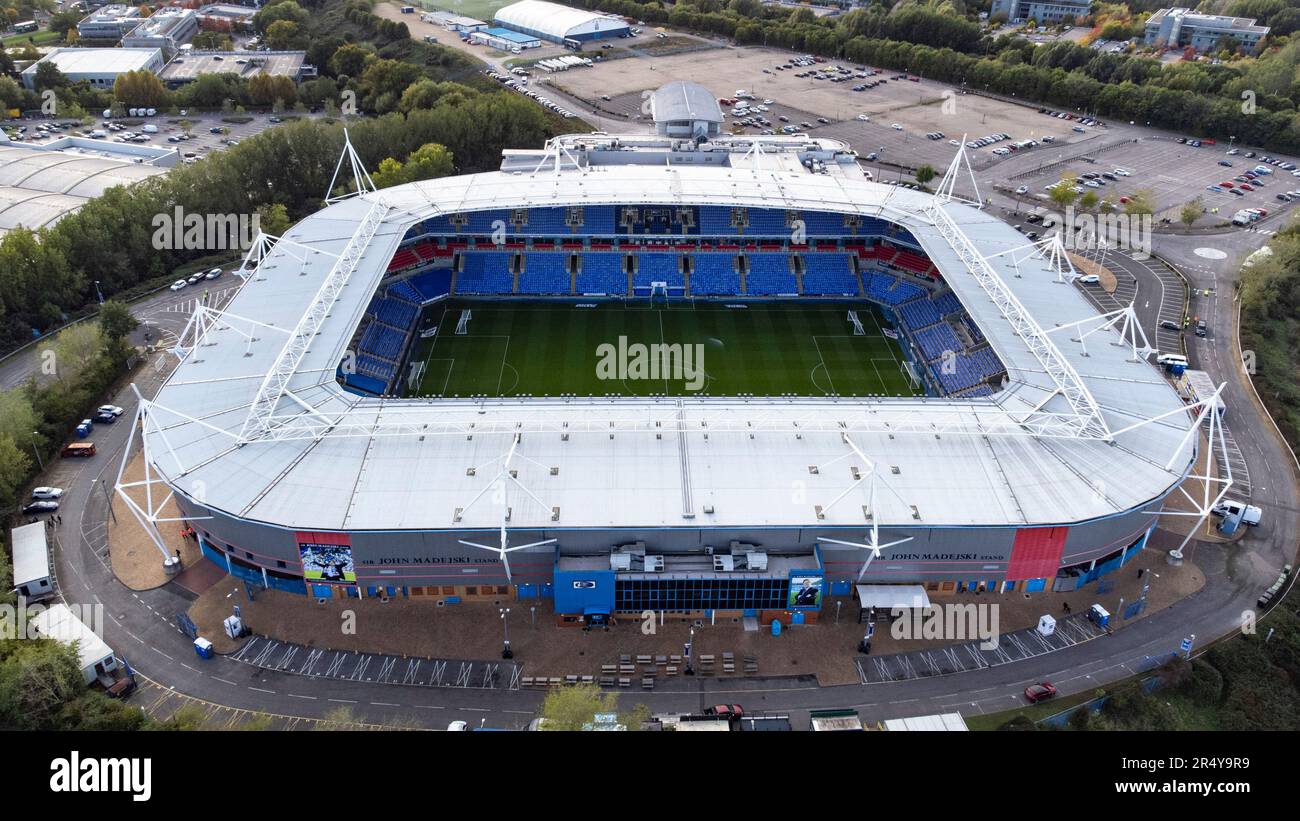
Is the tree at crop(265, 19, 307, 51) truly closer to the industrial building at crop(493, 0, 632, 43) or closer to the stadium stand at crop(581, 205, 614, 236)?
the industrial building at crop(493, 0, 632, 43)

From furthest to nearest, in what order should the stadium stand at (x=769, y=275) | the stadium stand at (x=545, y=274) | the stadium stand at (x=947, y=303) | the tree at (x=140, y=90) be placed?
the tree at (x=140, y=90)
the stadium stand at (x=769, y=275)
the stadium stand at (x=545, y=274)
the stadium stand at (x=947, y=303)

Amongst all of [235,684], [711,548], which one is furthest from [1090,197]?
[235,684]

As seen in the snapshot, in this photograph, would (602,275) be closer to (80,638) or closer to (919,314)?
(919,314)

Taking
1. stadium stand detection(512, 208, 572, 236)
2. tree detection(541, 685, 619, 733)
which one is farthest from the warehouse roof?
tree detection(541, 685, 619, 733)

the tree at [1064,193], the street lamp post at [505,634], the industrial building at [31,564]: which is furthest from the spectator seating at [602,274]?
the tree at [1064,193]

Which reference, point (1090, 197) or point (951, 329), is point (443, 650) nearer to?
point (951, 329)

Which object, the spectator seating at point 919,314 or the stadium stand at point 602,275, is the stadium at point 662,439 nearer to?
the spectator seating at point 919,314

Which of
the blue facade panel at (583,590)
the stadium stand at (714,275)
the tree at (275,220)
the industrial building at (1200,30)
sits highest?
the industrial building at (1200,30)
